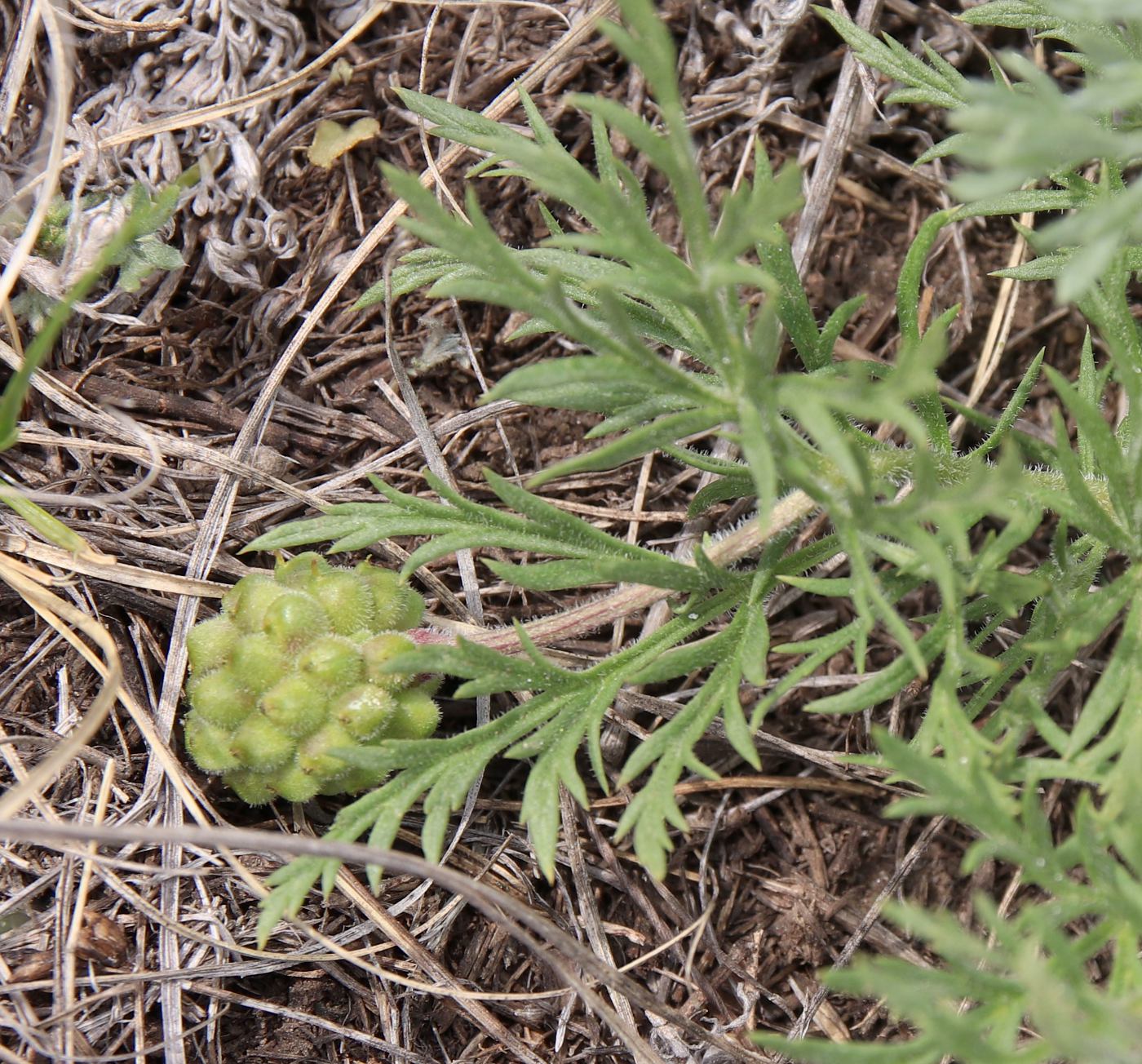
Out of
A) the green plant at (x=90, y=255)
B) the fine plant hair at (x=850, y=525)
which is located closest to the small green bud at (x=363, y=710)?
the fine plant hair at (x=850, y=525)

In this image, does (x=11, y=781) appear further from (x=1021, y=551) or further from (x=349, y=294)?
(x=1021, y=551)

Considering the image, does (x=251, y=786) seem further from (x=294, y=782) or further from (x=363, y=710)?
(x=363, y=710)

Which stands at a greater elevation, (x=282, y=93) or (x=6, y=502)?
(x=282, y=93)

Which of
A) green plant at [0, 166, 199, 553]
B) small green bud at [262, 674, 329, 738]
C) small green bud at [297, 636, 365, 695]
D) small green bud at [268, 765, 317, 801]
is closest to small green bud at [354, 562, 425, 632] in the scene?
small green bud at [297, 636, 365, 695]

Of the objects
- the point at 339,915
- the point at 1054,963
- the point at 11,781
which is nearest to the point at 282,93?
the point at 11,781

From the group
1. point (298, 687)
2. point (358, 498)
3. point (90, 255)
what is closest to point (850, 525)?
point (298, 687)

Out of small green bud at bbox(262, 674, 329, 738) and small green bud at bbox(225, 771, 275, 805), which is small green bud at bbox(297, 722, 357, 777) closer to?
small green bud at bbox(262, 674, 329, 738)
